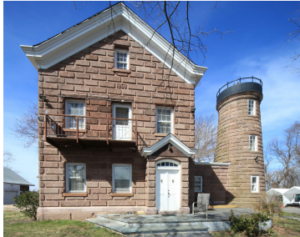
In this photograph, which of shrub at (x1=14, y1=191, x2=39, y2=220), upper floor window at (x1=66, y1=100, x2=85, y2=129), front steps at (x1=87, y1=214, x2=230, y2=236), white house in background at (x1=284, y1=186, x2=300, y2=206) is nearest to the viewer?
front steps at (x1=87, y1=214, x2=230, y2=236)

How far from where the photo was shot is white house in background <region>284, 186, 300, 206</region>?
87.0ft

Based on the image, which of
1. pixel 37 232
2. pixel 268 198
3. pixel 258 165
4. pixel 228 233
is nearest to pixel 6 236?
pixel 37 232

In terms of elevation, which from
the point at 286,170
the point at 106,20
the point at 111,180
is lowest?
the point at 286,170

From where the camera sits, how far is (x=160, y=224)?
28.6 ft

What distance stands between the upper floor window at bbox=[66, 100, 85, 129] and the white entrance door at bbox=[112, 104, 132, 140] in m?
1.74

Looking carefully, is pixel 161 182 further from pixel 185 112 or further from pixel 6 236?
pixel 6 236

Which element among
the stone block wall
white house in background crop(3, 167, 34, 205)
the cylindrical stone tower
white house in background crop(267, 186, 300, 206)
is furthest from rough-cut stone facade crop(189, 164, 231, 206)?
white house in background crop(3, 167, 34, 205)

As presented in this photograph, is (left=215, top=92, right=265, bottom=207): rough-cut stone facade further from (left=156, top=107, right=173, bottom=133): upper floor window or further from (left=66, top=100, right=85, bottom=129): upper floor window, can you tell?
(left=66, top=100, right=85, bottom=129): upper floor window

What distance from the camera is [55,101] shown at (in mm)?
10719

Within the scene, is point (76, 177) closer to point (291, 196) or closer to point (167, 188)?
point (167, 188)

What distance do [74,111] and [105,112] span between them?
1.71m

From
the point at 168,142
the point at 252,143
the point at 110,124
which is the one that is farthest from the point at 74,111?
the point at 252,143

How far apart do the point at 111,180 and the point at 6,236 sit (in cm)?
484

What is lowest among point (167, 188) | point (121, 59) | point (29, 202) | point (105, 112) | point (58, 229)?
point (58, 229)
